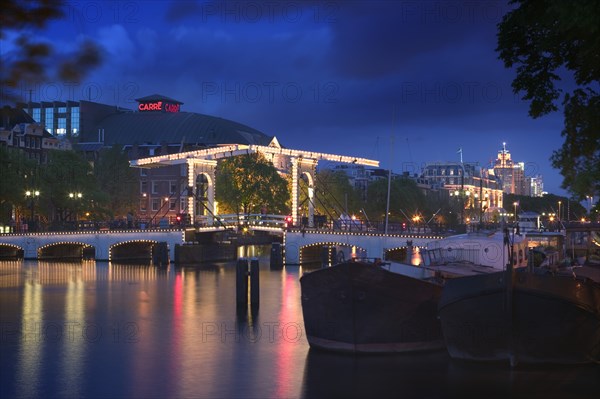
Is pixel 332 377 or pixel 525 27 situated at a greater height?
pixel 525 27

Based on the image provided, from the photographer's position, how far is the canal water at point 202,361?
809 inches

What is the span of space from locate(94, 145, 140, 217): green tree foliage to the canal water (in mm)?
47691

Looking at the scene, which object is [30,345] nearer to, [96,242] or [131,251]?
[96,242]

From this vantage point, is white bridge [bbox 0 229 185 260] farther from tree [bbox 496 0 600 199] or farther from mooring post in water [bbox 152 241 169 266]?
tree [bbox 496 0 600 199]

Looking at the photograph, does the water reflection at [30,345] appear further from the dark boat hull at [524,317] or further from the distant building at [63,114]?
the distant building at [63,114]

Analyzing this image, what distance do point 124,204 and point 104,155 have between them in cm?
694

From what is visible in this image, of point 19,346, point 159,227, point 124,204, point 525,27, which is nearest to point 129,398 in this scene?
point 19,346

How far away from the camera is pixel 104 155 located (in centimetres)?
9119

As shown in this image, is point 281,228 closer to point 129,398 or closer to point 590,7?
point 129,398

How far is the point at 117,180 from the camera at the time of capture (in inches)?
3489

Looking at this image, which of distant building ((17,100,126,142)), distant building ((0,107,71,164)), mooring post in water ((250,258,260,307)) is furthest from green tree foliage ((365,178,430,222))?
mooring post in water ((250,258,260,307))

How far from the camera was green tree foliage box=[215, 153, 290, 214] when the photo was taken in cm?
8100

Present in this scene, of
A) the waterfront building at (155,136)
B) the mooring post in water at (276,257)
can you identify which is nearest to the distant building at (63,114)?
the waterfront building at (155,136)

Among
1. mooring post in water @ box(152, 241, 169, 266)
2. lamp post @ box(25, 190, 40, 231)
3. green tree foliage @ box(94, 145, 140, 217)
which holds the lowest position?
mooring post in water @ box(152, 241, 169, 266)
